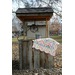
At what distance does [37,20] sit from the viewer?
7.23 ft

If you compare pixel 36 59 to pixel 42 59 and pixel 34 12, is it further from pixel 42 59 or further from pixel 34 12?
pixel 34 12

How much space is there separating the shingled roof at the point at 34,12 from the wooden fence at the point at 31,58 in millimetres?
300

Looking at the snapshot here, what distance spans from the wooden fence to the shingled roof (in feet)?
0.98

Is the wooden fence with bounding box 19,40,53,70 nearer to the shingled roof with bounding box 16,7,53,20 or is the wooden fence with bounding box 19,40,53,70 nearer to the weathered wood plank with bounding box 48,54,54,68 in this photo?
the weathered wood plank with bounding box 48,54,54,68

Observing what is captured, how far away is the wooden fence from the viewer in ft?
7.18

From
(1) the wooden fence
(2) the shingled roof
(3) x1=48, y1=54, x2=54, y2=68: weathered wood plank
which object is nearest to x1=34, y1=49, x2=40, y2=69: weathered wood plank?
(1) the wooden fence

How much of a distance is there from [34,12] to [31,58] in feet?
1.81

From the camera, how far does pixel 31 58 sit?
231 cm

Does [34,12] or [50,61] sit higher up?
[34,12]

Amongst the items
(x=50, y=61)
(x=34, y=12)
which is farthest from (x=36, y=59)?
(x=34, y=12)

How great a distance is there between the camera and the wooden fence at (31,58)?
219 cm
